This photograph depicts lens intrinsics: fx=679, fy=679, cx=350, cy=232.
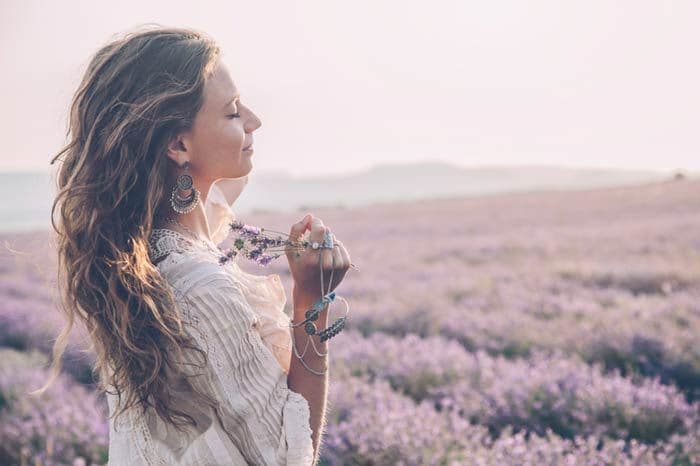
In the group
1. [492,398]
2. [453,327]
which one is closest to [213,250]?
[492,398]

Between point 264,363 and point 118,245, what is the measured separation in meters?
0.44

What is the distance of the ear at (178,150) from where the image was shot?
161 centimetres

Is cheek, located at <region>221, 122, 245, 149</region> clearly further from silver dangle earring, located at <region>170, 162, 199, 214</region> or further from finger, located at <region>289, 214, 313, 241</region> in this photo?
finger, located at <region>289, 214, 313, 241</region>

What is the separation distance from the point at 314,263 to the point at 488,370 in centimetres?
283

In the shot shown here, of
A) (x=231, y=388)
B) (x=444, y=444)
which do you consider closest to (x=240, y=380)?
(x=231, y=388)

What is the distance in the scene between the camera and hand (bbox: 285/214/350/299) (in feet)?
4.91

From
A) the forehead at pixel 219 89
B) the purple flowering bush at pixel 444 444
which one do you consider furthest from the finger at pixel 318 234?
the purple flowering bush at pixel 444 444

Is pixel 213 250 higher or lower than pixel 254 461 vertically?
higher

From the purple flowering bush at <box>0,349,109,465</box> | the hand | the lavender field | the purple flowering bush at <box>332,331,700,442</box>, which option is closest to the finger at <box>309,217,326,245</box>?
the hand

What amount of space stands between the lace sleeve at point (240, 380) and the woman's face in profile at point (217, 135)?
28 cm

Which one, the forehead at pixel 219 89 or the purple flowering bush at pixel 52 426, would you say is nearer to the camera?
the forehead at pixel 219 89

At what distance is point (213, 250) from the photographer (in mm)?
1715

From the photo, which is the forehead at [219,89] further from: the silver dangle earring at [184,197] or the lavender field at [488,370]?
the lavender field at [488,370]

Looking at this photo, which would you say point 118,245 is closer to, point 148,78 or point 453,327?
point 148,78
